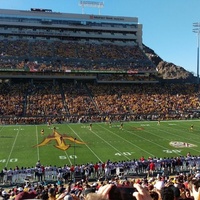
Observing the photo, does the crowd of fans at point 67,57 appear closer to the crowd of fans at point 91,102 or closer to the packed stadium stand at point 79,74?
the packed stadium stand at point 79,74

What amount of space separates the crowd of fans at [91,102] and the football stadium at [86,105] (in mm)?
133

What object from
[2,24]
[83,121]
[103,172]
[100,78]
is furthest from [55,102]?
[103,172]

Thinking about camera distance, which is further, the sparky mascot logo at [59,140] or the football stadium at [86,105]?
the sparky mascot logo at [59,140]

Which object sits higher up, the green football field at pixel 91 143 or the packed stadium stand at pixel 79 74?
the packed stadium stand at pixel 79 74

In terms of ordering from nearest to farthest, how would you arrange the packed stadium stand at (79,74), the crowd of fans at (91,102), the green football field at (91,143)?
the green football field at (91,143) < the crowd of fans at (91,102) < the packed stadium stand at (79,74)

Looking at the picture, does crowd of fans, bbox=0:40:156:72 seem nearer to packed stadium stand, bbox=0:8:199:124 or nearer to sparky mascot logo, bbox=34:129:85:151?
packed stadium stand, bbox=0:8:199:124

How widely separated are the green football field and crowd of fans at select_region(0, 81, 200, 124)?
562 centimetres

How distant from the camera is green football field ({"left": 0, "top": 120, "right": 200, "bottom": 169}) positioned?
869 inches

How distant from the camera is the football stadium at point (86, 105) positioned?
62.7 ft

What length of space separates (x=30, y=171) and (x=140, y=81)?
3885 cm

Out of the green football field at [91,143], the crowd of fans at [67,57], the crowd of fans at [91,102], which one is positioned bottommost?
the green football field at [91,143]

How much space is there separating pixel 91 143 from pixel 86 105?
61.8 feet

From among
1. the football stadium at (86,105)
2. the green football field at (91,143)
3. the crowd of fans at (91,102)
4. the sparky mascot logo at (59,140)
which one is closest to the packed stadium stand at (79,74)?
the crowd of fans at (91,102)

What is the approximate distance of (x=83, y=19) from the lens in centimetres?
6406
